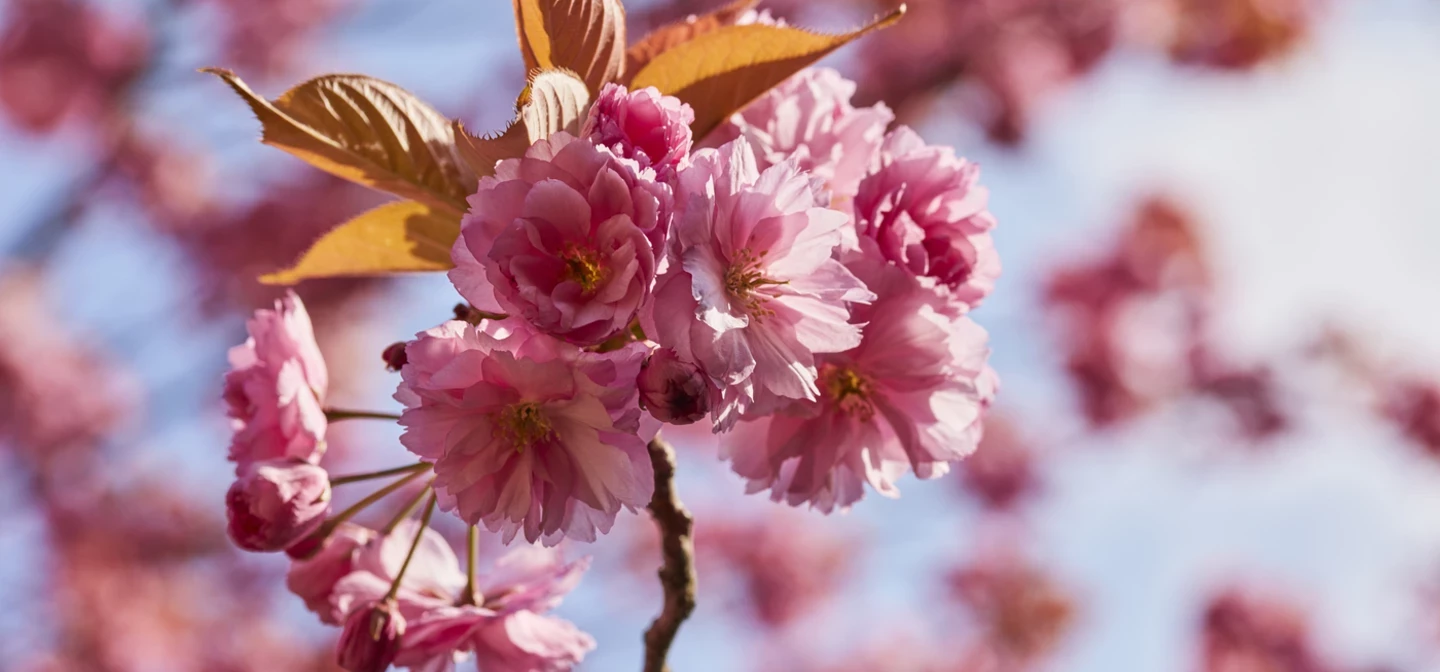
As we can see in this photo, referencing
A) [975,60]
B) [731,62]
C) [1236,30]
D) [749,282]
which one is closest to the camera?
[749,282]

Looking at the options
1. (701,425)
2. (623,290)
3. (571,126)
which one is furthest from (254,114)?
(701,425)

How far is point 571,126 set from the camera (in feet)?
3.20

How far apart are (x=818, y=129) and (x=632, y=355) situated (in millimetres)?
422

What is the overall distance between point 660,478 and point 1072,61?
5.51 meters

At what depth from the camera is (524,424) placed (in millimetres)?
960

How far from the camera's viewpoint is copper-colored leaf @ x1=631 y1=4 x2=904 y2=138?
1.08 metres

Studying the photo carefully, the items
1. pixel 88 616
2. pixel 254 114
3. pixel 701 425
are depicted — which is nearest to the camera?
pixel 254 114

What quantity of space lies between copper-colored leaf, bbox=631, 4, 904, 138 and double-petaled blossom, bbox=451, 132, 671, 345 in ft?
0.74

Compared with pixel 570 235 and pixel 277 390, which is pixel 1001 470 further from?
pixel 570 235

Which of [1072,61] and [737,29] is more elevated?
[737,29]

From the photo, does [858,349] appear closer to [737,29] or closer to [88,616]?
[737,29]

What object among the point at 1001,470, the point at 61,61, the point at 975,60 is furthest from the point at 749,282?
the point at 61,61

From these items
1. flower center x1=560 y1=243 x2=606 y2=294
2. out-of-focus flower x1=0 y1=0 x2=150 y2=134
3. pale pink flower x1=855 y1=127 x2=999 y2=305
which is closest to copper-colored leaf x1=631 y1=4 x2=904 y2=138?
pale pink flower x1=855 y1=127 x2=999 y2=305

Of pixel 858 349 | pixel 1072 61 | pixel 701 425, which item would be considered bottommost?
pixel 701 425
